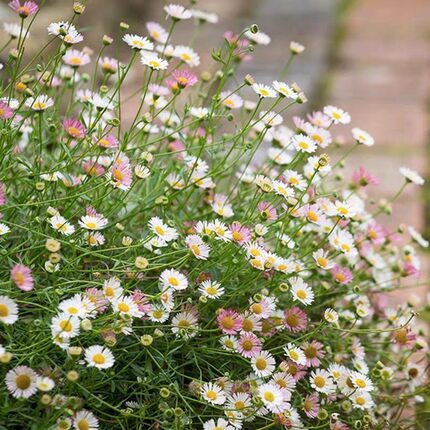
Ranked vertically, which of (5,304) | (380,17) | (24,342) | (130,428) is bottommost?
(380,17)

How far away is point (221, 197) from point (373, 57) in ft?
7.07

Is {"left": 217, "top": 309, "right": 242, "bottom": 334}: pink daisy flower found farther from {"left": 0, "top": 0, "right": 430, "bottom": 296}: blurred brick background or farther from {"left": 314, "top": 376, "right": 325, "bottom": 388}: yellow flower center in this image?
{"left": 0, "top": 0, "right": 430, "bottom": 296}: blurred brick background

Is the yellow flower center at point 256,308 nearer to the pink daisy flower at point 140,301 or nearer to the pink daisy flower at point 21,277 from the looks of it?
the pink daisy flower at point 140,301

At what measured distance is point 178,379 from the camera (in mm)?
1115

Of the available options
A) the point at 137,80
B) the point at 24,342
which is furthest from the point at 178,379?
the point at 137,80

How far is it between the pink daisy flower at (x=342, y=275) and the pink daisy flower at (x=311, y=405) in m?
0.19

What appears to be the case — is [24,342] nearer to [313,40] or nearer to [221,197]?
[221,197]

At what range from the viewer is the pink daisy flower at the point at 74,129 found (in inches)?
46.7

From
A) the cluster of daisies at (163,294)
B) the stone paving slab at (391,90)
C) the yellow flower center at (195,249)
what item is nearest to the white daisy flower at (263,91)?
the cluster of daisies at (163,294)

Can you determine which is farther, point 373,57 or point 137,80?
point 373,57

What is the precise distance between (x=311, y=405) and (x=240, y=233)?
25cm

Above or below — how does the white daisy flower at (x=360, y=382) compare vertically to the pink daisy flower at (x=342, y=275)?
below

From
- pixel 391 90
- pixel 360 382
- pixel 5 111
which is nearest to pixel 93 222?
pixel 5 111

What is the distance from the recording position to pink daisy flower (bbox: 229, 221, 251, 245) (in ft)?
3.66
